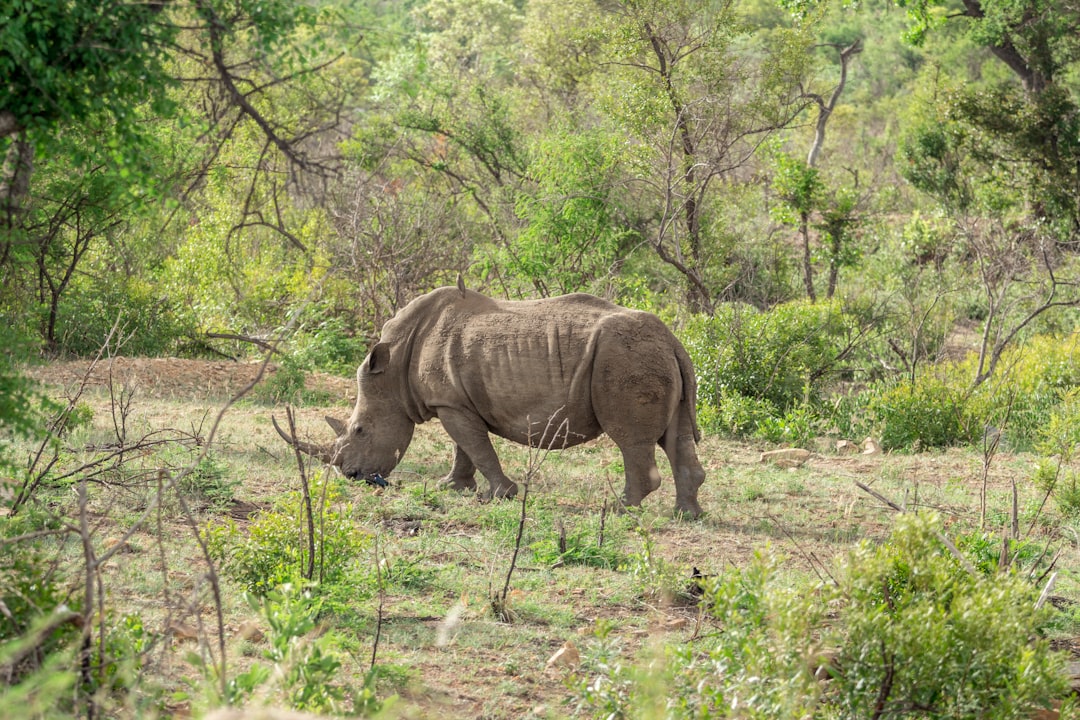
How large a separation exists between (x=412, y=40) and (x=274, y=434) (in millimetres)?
6552

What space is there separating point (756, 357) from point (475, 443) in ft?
15.9

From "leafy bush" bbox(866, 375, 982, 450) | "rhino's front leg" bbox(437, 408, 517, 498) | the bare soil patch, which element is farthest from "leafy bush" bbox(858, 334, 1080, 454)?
the bare soil patch

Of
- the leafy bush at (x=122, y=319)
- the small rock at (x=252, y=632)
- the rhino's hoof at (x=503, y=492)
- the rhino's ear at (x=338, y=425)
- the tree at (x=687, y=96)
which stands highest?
the tree at (x=687, y=96)

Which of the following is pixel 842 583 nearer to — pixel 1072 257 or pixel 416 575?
pixel 416 575

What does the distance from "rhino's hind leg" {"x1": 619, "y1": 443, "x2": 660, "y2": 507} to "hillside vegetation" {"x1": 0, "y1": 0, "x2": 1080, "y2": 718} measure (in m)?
0.19

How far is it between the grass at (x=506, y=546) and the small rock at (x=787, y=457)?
0.43 ft

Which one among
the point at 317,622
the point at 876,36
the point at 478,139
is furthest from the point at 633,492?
the point at 876,36

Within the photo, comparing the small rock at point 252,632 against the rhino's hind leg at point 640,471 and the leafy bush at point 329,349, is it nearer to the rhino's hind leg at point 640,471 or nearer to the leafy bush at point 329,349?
the rhino's hind leg at point 640,471

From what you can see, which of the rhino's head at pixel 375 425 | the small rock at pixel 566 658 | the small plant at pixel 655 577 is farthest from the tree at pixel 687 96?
the small rock at pixel 566 658

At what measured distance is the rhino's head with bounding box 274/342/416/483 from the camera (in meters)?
9.43

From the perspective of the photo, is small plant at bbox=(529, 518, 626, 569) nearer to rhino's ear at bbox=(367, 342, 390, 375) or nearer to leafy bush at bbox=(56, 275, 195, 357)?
rhino's ear at bbox=(367, 342, 390, 375)

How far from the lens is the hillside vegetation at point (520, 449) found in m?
4.86

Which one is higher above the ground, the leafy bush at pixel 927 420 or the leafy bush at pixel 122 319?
the leafy bush at pixel 122 319

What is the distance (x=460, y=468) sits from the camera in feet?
31.8
